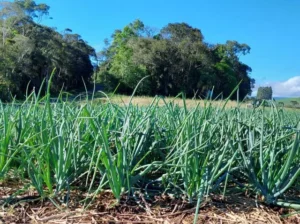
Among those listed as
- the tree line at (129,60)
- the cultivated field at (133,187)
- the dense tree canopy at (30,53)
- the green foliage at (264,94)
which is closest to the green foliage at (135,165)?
the cultivated field at (133,187)

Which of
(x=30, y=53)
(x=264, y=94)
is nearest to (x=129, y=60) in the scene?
(x=30, y=53)

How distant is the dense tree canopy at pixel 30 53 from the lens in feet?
79.2

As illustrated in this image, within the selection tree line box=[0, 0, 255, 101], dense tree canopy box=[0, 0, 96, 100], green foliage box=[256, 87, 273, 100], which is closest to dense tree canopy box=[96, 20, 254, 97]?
tree line box=[0, 0, 255, 101]

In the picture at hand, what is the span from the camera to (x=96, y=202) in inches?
36.7

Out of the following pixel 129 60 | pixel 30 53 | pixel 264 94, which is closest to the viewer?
pixel 264 94

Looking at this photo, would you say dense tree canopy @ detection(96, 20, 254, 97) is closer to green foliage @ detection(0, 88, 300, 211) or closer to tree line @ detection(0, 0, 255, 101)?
tree line @ detection(0, 0, 255, 101)

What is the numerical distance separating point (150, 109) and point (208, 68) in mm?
31699

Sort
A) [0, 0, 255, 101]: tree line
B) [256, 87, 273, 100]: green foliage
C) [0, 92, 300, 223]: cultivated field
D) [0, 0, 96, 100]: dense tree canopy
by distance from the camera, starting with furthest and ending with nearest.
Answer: [0, 0, 255, 101]: tree line, [0, 0, 96, 100]: dense tree canopy, [256, 87, 273, 100]: green foliage, [0, 92, 300, 223]: cultivated field

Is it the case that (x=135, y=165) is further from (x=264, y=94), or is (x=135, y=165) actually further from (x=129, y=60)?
(x=129, y=60)

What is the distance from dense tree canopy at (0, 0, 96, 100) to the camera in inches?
950

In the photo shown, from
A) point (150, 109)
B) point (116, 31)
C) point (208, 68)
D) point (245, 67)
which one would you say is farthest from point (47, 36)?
point (150, 109)

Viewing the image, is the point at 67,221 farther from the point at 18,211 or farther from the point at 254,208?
the point at 254,208

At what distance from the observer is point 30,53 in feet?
88.0

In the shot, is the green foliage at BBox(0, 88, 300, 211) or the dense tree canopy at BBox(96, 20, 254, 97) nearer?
the green foliage at BBox(0, 88, 300, 211)
